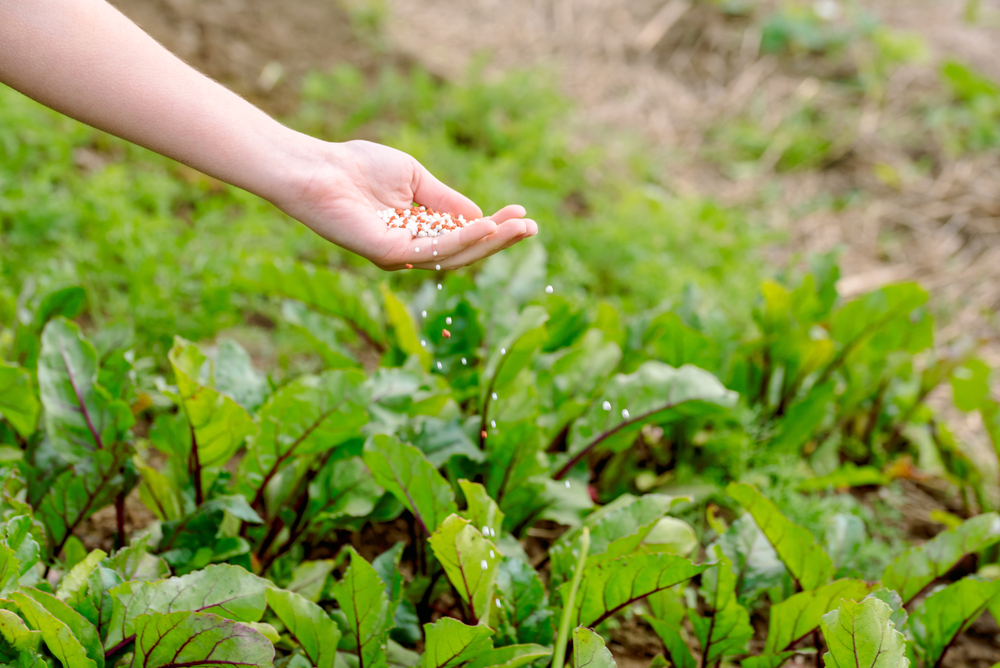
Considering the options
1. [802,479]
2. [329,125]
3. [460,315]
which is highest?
[329,125]

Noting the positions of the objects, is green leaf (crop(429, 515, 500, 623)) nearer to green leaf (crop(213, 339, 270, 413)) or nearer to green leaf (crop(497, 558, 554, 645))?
green leaf (crop(497, 558, 554, 645))

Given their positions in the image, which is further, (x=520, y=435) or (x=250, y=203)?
(x=250, y=203)

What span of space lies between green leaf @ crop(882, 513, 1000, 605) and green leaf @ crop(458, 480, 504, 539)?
0.92 metres

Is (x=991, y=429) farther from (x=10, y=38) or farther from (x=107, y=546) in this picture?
(x=10, y=38)

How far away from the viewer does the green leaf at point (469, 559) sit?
1309 mm

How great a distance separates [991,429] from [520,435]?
1591 mm

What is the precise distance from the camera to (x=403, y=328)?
212 centimetres

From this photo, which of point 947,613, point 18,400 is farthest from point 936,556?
point 18,400

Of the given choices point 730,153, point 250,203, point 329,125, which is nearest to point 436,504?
point 250,203

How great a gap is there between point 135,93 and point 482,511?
1.09 meters

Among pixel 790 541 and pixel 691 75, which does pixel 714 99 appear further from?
pixel 790 541

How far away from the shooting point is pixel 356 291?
2182 millimetres

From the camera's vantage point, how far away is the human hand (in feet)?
4.98

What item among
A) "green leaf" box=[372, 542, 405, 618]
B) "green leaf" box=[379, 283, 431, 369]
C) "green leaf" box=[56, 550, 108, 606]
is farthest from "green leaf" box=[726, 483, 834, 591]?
"green leaf" box=[56, 550, 108, 606]
